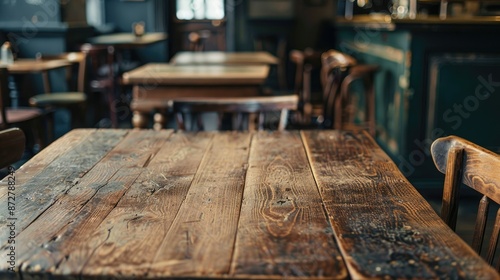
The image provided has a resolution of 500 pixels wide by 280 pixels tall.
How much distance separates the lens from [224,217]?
1.16 metres

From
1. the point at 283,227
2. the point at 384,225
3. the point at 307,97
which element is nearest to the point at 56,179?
the point at 283,227

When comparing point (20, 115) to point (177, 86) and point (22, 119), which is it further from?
point (177, 86)

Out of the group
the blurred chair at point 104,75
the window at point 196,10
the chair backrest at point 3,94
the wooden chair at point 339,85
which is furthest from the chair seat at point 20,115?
the window at point 196,10

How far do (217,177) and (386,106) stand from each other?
317 centimetres

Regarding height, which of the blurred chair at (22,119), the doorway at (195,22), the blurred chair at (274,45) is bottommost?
the blurred chair at (22,119)

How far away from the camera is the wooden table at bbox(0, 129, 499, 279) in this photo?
36.5 inches

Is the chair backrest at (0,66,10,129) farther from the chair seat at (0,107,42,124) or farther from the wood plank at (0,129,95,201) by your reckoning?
the wood plank at (0,129,95,201)

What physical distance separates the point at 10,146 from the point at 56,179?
170mm

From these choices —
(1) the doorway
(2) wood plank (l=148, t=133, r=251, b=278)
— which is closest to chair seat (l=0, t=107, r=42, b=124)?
(2) wood plank (l=148, t=133, r=251, b=278)

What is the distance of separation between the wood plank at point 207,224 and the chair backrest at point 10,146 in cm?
48

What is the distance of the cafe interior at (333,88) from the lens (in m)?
2.54

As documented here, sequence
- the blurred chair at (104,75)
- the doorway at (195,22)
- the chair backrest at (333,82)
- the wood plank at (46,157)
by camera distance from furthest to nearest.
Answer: the doorway at (195,22), the blurred chair at (104,75), the chair backrest at (333,82), the wood plank at (46,157)

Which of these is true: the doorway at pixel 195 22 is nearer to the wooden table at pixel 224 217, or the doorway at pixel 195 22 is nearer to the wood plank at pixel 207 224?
the wooden table at pixel 224 217

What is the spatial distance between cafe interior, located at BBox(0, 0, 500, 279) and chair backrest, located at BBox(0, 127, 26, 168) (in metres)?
0.01
